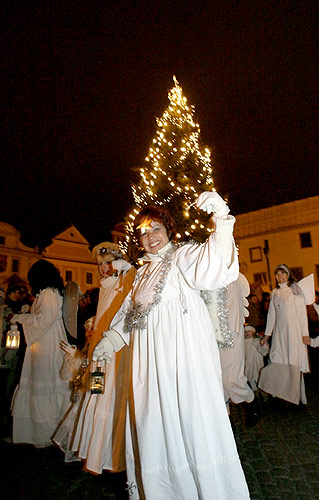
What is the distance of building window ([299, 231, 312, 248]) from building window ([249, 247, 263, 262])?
3.15 metres

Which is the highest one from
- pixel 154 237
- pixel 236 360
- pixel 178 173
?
pixel 178 173

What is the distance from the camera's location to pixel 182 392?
7.41ft

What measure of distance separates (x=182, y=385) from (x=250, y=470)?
1875 millimetres

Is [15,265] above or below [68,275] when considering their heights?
above

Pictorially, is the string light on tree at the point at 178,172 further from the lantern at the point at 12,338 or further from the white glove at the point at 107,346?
the white glove at the point at 107,346

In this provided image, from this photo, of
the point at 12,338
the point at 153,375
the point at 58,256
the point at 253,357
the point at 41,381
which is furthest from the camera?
the point at 58,256

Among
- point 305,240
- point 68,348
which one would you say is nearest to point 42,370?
point 68,348

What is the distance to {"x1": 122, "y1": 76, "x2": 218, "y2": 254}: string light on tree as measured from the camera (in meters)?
8.71

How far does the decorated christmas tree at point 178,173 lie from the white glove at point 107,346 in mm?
5950

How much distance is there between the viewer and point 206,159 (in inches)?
354

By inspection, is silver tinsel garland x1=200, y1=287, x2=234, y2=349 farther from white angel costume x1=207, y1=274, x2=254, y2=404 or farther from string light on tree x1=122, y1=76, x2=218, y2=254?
string light on tree x1=122, y1=76, x2=218, y2=254

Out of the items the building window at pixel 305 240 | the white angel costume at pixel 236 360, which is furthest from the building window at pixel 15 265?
the white angel costume at pixel 236 360

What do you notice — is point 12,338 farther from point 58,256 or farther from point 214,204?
point 58,256

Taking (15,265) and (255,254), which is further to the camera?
(15,265)
